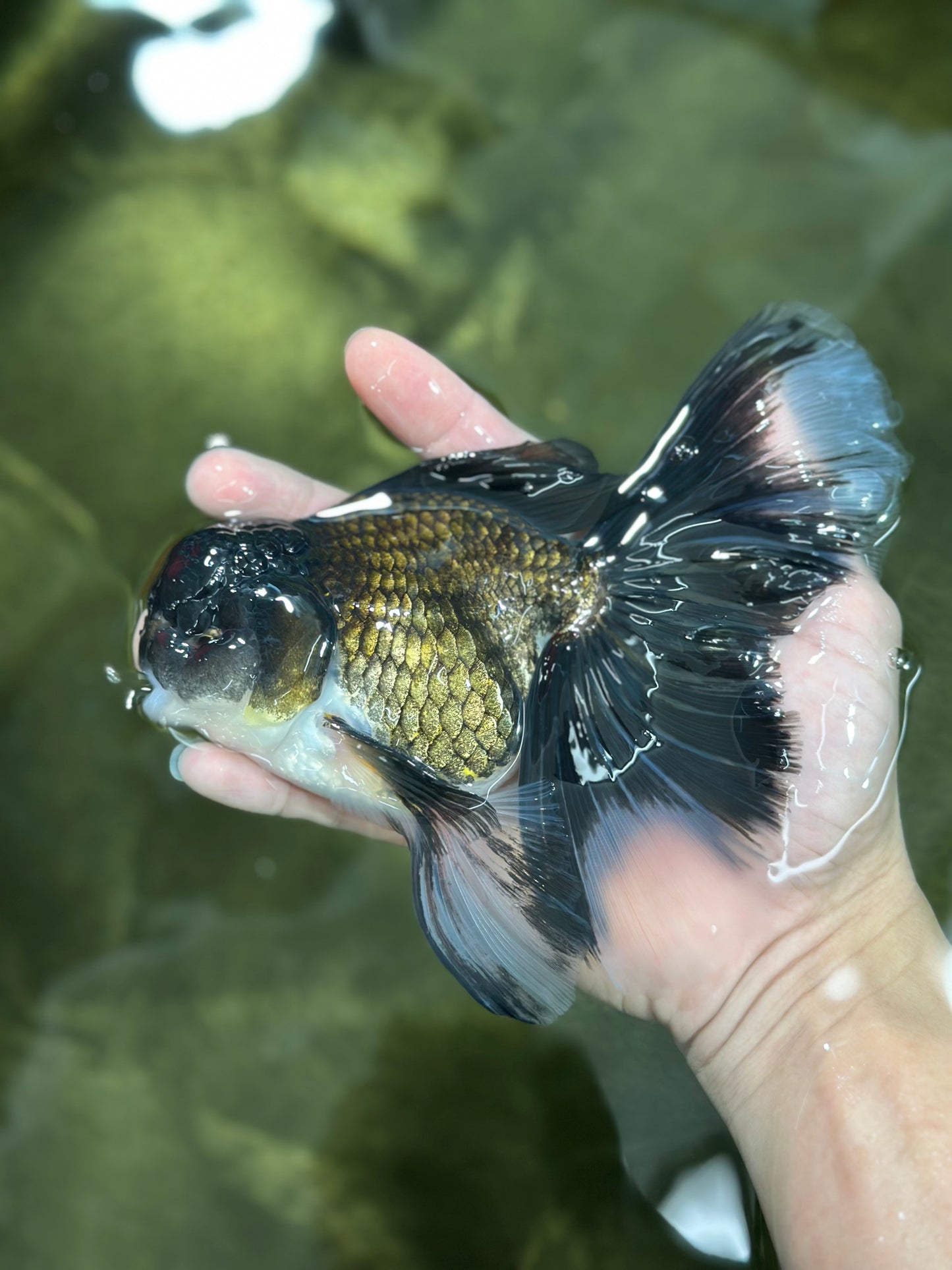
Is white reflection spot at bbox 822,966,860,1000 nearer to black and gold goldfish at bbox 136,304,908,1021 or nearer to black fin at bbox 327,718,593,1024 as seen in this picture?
black and gold goldfish at bbox 136,304,908,1021

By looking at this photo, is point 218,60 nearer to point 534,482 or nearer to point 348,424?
point 348,424

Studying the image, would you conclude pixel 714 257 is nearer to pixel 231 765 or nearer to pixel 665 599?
pixel 665 599

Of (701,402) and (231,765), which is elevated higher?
(701,402)

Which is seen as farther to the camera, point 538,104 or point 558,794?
point 538,104

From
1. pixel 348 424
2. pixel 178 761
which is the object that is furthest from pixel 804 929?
pixel 348 424

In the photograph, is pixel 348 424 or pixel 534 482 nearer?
pixel 534 482

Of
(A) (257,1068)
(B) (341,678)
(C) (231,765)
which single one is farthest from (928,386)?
(A) (257,1068)

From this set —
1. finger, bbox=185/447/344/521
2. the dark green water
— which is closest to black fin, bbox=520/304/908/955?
the dark green water
